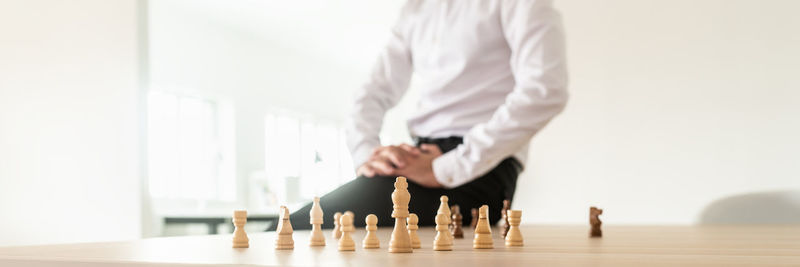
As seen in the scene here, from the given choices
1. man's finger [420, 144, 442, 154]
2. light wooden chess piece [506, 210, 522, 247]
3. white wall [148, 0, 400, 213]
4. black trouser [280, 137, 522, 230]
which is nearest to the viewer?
light wooden chess piece [506, 210, 522, 247]

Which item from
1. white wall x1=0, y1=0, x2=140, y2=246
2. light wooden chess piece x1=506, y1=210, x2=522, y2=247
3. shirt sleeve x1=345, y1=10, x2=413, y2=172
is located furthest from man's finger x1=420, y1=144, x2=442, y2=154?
white wall x1=0, y1=0, x2=140, y2=246

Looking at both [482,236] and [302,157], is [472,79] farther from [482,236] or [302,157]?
[302,157]

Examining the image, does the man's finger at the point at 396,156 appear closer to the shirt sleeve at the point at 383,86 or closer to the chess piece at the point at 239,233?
the shirt sleeve at the point at 383,86

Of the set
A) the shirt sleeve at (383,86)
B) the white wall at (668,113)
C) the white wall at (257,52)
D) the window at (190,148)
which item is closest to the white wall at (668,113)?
the white wall at (668,113)

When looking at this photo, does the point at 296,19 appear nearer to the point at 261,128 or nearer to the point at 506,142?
the point at 261,128

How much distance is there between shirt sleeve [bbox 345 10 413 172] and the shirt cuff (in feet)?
1.25

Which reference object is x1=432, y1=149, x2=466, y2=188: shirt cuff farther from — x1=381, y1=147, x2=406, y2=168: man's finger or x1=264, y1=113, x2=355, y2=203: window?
x1=264, y1=113, x2=355, y2=203: window

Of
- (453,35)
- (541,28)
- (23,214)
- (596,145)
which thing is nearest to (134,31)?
(23,214)

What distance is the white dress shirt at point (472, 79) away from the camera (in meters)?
1.56

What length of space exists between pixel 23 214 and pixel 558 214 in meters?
2.39

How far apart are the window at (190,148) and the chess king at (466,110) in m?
5.28

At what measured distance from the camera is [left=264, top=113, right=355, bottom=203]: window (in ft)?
28.1

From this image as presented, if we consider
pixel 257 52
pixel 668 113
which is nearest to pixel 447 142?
pixel 668 113

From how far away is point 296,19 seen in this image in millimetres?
7504
